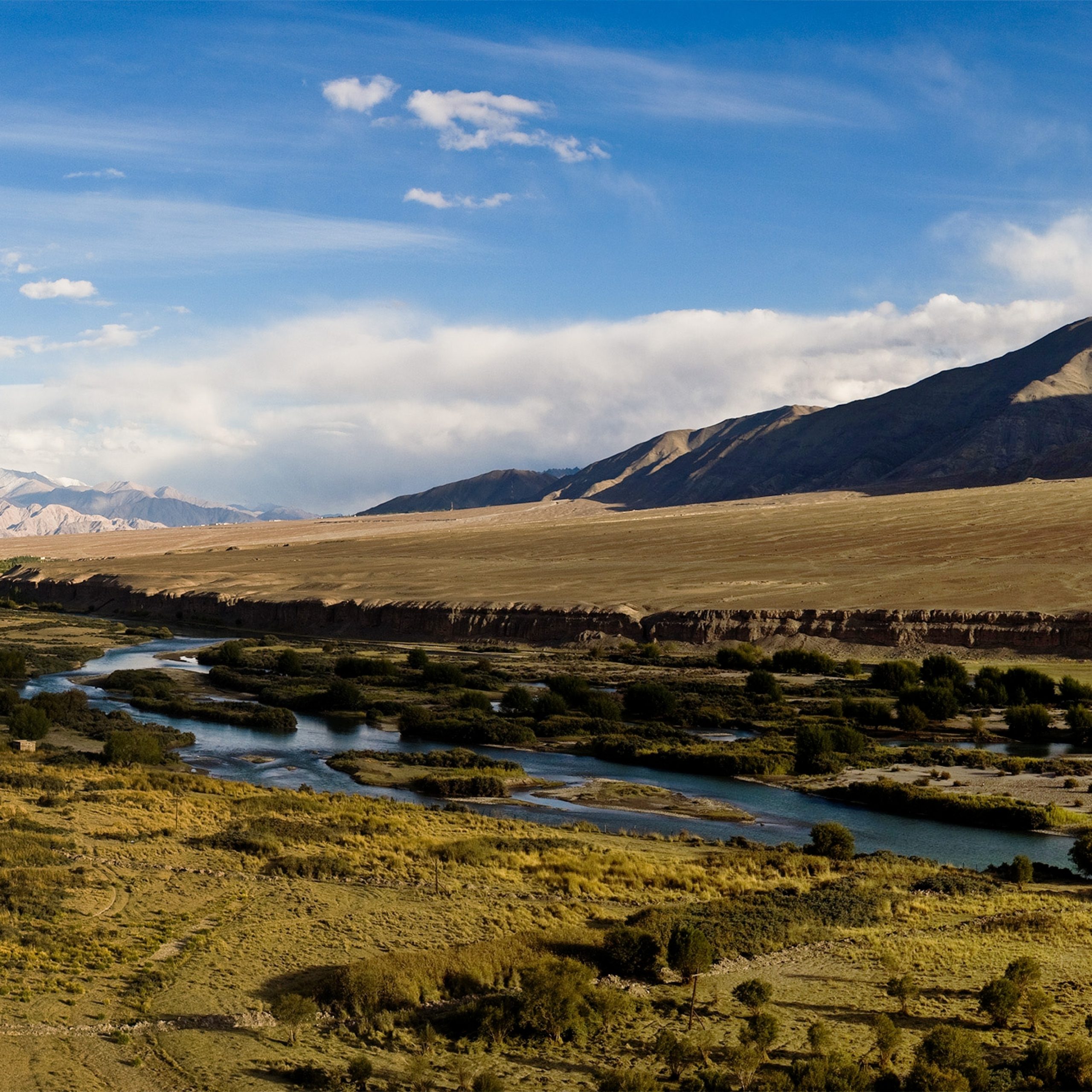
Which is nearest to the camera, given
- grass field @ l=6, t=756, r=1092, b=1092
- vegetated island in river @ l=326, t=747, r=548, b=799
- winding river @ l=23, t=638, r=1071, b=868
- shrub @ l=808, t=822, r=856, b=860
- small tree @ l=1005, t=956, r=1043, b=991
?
grass field @ l=6, t=756, r=1092, b=1092

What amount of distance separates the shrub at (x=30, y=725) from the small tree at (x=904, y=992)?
122 ft

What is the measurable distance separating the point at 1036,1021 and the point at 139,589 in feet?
352

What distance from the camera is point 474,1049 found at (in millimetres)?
17375

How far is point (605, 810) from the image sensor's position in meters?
37.2

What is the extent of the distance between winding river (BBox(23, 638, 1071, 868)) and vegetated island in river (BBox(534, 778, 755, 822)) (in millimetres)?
460

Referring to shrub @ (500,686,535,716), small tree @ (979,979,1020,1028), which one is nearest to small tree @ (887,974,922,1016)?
small tree @ (979,979,1020,1028)

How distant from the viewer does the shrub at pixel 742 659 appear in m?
69.0

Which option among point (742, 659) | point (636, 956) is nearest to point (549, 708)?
point (742, 659)

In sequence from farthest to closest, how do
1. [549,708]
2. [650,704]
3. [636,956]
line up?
[650,704]
[549,708]
[636,956]

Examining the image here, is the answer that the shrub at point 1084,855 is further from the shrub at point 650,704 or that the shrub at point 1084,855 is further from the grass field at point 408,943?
the shrub at point 650,704

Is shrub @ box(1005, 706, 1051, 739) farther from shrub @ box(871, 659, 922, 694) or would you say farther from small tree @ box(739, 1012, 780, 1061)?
small tree @ box(739, 1012, 780, 1061)

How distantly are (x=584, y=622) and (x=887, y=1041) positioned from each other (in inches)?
2534

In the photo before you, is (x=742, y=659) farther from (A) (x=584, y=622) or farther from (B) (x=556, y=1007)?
(B) (x=556, y=1007)

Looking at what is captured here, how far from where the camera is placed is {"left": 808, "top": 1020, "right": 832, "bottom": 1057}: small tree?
56.0ft
